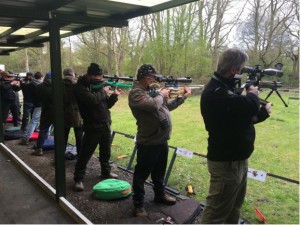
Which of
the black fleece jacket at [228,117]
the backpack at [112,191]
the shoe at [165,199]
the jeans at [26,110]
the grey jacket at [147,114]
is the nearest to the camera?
the black fleece jacket at [228,117]

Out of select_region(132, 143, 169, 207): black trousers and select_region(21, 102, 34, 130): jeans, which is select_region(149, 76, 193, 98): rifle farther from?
select_region(21, 102, 34, 130): jeans

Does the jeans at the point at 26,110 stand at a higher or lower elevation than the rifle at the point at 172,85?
lower

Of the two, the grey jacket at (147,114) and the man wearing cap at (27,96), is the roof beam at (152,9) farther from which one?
the man wearing cap at (27,96)

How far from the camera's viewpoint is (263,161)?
15.3ft

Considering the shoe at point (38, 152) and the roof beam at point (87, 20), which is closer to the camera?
the roof beam at point (87, 20)

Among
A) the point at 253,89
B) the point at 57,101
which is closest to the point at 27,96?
the point at 57,101

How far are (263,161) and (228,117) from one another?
3230mm

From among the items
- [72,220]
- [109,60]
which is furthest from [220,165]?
[109,60]

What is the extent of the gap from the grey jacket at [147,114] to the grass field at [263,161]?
45.8 inches

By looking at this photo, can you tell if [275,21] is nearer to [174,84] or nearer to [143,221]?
[174,84]

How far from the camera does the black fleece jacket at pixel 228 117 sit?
5.92 feet

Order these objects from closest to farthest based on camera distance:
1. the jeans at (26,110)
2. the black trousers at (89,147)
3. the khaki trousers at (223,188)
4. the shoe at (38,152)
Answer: the khaki trousers at (223,188), the black trousers at (89,147), the shoe at (38,152), the jeans at (26,110)

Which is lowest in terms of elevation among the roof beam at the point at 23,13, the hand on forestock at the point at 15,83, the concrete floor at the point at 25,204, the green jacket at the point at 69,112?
the concrete floor at the point at 25,204

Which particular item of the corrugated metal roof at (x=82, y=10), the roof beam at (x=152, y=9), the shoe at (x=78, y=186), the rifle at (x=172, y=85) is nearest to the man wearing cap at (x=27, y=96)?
the corrugated metal roof at (x=82, y=10)
